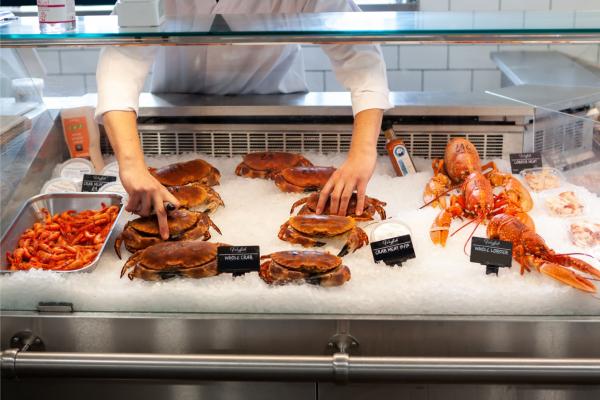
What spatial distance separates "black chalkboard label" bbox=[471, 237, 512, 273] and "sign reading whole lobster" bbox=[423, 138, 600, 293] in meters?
0.10

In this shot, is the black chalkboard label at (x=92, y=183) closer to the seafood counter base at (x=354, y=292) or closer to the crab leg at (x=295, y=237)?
the seafood counter base at (x=354, y=292)

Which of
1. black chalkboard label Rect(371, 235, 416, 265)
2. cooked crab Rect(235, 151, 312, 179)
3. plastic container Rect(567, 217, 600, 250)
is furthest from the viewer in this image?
cooked crab Rect(235, 151, 312, 179)

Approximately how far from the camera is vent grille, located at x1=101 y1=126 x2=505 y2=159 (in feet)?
9.51

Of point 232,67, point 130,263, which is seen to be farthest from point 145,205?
point 232,67

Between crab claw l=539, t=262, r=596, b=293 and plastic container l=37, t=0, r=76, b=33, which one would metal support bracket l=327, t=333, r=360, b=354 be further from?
plastic container l=37, t=0, r=76, b=33

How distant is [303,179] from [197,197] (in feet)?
1.31

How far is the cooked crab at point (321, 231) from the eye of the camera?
223 cm

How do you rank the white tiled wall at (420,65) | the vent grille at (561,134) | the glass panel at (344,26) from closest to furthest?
the glass panel at (344,26) → the vent grille at (561,134) → the white tiled wall at (420,65)

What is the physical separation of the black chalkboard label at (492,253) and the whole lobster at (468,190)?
0.25 meters

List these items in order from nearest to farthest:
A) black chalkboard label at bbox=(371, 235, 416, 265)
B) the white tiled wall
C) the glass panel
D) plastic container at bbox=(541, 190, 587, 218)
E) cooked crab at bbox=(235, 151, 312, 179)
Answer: the glass panel → black chalkboard label at bbox=(371, 235, 416, 265) → plastic container at bbox=(541, 190, 587, 218) → cooked crab at bbox=(235, 151, 312, 179) → the white tiled wall

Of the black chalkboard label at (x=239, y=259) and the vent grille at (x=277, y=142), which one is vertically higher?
the vent grille at (x=277, y=142)

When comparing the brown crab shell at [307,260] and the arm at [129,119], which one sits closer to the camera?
the brown crab shell at [307,260]

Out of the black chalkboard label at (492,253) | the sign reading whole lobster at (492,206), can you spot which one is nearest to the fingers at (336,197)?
the sign reading whole lobster at (492,206)

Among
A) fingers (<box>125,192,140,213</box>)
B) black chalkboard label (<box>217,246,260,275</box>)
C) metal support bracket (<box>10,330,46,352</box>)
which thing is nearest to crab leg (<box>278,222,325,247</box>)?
black chalkboard label (<box>217,246,260,275</box>)
